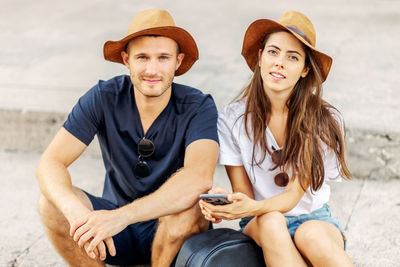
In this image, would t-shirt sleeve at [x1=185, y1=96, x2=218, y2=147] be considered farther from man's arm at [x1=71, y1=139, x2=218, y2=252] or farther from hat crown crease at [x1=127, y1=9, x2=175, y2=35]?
hat crown crease at [x1=127, y1=9, x2=175, y2=35]

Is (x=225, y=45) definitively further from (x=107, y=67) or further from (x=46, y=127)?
(x=46, y=127)

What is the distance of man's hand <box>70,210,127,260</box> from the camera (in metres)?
2.75

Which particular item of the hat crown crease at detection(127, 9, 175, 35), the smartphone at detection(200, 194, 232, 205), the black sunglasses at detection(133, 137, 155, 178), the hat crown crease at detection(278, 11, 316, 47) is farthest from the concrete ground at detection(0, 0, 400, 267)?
the hat crown crease at detection(127, 9, 175, 35)

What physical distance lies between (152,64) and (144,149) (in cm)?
41

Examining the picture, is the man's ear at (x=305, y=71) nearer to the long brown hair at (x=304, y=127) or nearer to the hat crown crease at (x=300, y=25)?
the long brown hair at (x=304, y=127)

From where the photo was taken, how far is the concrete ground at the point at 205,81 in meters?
3.79

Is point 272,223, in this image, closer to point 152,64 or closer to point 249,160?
point 249,160

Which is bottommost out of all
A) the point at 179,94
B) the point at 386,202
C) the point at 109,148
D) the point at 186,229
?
the point at 386,202

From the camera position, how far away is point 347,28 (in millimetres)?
6988

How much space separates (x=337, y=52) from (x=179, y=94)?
322 centimetres

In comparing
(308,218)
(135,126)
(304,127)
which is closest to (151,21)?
(135,126)

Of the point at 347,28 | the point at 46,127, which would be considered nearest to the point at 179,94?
the point at 46,127

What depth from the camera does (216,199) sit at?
2.76m

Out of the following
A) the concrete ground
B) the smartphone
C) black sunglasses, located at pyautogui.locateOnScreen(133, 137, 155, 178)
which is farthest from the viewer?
the concrete ground
